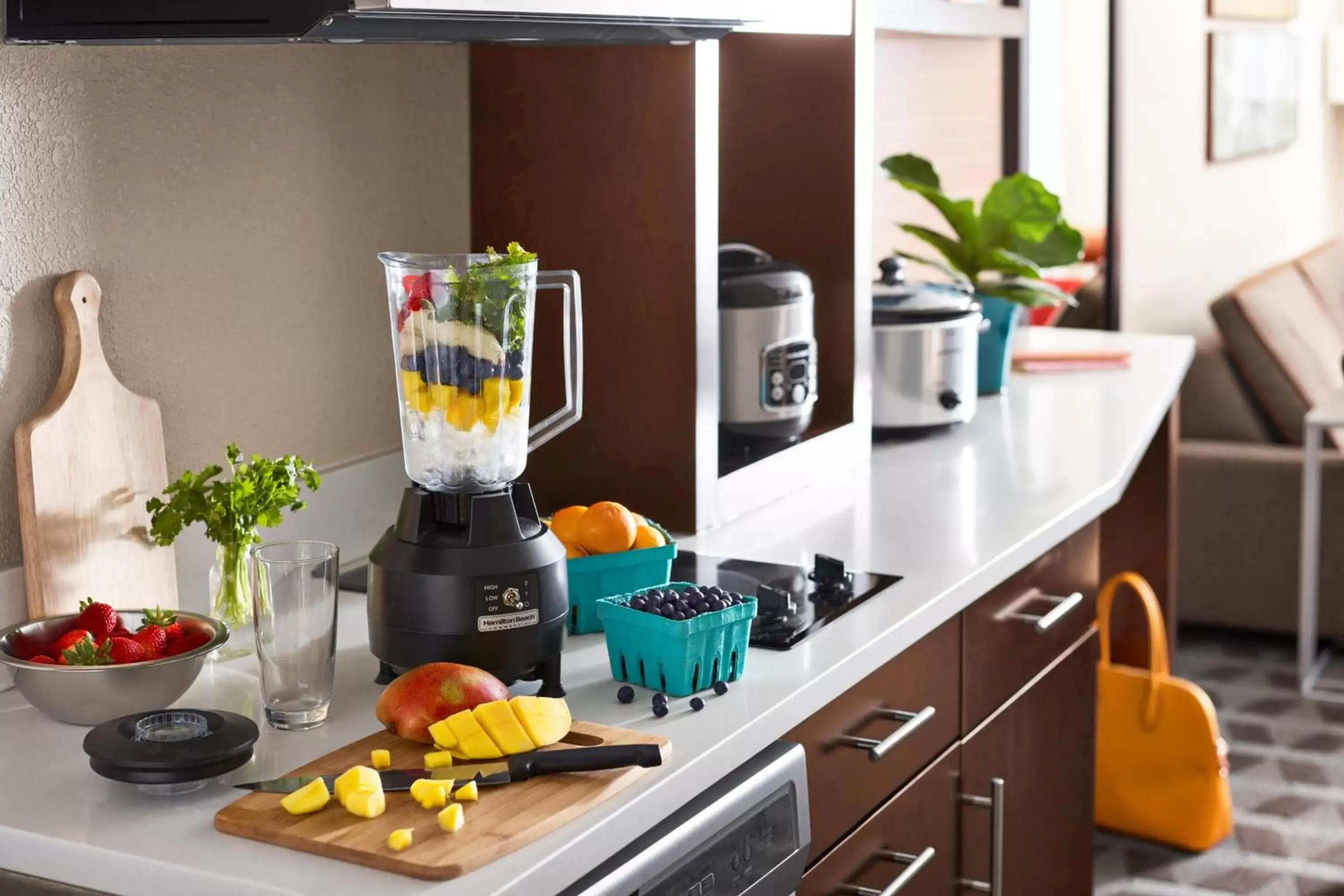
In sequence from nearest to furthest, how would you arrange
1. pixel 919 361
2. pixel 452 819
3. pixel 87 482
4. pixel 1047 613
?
pixel 452 819
pixel 87 482
pixel 1047 613
pixel 919 361

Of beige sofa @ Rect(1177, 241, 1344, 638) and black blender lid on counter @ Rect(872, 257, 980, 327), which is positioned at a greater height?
black blender lid on counter @ Rect(872, 257, 980, 327)

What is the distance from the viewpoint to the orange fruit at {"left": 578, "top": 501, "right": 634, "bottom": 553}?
1607 mm

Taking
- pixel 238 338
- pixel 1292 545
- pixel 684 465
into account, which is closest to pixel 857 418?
pixel 684 465

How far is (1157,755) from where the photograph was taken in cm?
287

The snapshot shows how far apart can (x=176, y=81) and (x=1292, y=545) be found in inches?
124

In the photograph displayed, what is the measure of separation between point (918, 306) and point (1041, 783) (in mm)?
784

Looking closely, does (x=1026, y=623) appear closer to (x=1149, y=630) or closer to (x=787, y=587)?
(x=787, y=587)

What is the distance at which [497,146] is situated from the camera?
2.02 meters

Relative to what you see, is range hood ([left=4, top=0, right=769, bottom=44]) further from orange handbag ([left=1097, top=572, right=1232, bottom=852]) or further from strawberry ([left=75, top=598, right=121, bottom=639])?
orange handbag ([left=1097, top=572, right=1232, bottom=852])

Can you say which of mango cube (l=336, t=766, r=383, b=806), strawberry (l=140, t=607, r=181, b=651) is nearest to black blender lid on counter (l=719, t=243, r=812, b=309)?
strawberry (l=140, t=607, r=181, b=651)

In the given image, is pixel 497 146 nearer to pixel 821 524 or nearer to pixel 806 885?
pixel 821 524

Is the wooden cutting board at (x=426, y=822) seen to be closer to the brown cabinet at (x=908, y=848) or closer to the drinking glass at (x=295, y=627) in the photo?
the drinking glass at (x=295, y=627)

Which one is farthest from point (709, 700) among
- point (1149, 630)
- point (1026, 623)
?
point (1149, 630)

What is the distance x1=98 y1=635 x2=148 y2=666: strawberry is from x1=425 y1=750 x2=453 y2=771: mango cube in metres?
0.27
